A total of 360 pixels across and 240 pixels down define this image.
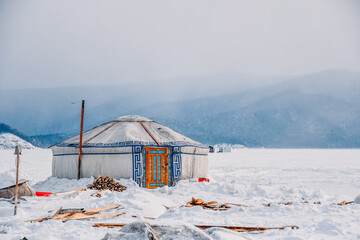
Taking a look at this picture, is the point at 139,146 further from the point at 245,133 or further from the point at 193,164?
the point at 245,133

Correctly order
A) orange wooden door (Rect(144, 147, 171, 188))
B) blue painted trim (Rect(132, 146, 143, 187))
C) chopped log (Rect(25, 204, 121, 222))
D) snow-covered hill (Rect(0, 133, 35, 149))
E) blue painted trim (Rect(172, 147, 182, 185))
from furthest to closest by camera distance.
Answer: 1. snow-covered hill (Rect(0, 133, 35, 149))
2. blue painted trim (Rect(172, 147, 182, 185))
3. orange wooden door (Rect(144, 147, 171, 188))
4. blue painted trim (Rect(132, 146, 143, 187))
5. chopped log (Rect(25, 204, 121, 222))

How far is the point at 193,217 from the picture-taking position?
19.2ft

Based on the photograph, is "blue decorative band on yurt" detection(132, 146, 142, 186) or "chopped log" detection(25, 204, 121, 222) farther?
"blue decorative band on yurt" detection(132, 146, 142, 186)

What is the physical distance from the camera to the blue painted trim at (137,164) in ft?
35.0

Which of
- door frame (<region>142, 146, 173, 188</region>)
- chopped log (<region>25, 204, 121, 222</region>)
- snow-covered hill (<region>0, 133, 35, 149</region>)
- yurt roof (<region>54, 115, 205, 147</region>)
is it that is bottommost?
chopped log (<region>25, 204, 121, 222</region>)

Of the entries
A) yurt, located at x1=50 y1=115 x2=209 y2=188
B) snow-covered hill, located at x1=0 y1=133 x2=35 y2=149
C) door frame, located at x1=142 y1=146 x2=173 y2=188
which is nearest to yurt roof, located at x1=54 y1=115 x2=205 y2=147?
yurt, located at x1=50 y1=115 x2=209 y2=188

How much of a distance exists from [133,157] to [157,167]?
0.70 metres

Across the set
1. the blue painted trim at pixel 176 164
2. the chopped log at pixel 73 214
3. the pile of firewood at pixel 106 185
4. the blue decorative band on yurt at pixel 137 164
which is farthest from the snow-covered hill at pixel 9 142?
the chopped log at pixel 73 214

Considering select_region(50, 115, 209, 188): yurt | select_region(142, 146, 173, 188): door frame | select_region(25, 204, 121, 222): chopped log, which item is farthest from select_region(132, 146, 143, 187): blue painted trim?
select_region(25, 204, 121, 222): chopped log

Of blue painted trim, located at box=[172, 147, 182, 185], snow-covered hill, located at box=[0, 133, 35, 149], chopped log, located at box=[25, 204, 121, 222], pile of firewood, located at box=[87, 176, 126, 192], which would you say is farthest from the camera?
snow-covered hill, located at box=[0, 133, 35, 149]

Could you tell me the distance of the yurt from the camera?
10.7m

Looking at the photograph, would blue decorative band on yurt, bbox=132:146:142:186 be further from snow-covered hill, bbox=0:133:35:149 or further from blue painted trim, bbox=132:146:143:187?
snow-covered hill, bbox=0:133:35:149

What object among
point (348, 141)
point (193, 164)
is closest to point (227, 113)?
point (348, 141)

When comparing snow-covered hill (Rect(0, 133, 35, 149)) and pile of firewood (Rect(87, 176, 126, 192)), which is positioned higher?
snow-covered hill (Rect(0, 133, 35, 149))
